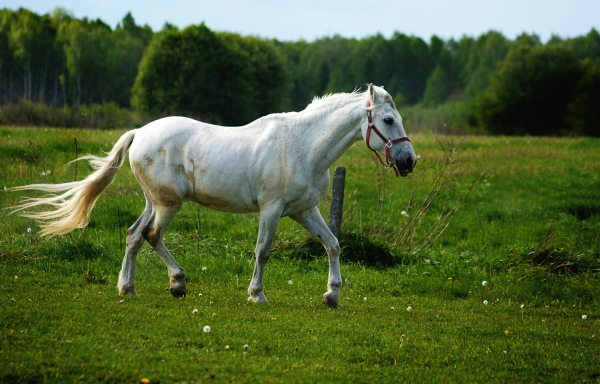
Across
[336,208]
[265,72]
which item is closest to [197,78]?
[265,72]

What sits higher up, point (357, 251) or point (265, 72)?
point (265, 72)

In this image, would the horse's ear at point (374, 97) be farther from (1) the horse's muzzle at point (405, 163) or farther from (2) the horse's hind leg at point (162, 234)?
(2) the horse's hind leg at point (162, 234)

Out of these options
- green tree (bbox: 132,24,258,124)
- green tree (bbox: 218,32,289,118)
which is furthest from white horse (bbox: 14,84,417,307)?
green tree (bbox: 218,32,289,118)

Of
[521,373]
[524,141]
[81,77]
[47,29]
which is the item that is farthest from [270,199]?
[47,29]

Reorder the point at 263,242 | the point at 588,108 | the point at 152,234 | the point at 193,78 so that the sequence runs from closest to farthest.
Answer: the point at 263,242 → the point at 152,234 → the point at 193,78 → the point at 588,108

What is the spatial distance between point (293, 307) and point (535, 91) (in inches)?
1896

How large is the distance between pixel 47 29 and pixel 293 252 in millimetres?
62594

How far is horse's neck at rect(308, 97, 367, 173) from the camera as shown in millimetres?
6023

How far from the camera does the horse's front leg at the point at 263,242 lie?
593 cm

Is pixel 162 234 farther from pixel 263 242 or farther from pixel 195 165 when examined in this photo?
pixel 263 242

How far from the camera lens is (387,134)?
585 centimetres

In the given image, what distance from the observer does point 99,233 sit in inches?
369

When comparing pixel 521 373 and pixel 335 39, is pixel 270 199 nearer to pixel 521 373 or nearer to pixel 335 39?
pixel 521 373

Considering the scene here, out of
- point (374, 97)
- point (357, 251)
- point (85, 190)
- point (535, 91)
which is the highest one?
point (535, 91)
